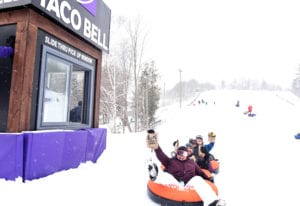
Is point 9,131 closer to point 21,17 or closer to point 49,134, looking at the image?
point 49,134

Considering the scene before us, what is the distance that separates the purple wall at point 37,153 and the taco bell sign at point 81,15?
276 cm

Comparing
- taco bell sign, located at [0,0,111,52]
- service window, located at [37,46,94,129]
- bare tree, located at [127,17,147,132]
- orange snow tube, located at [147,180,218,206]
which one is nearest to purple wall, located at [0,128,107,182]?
service window, located at [37,46,94,129]

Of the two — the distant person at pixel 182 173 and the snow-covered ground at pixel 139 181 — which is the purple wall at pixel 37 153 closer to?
the snow-covered ground at pixel 139 181

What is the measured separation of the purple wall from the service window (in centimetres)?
46

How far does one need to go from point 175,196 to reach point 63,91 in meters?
4.22

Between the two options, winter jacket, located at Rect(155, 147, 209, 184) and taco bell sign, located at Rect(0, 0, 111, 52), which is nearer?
winter jacket, located at Rect(155, 147, 209, 184)

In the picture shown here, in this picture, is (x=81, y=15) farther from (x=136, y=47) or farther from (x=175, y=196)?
(x=136, y=47)

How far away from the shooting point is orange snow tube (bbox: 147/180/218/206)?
4.29 m

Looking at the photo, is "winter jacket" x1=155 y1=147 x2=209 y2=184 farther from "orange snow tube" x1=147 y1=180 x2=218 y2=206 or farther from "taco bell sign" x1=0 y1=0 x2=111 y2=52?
"taco bell sign" x1=0 y1=0 x2=111 y2=52

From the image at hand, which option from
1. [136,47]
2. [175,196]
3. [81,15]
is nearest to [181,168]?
[175,196]

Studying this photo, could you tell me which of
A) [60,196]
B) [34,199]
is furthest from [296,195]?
[34,199]

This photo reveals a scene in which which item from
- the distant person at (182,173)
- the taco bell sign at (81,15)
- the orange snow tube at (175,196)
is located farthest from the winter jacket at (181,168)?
the taco bell sign at (81,15)

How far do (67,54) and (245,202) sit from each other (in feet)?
18.4

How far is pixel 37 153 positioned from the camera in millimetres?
5129
